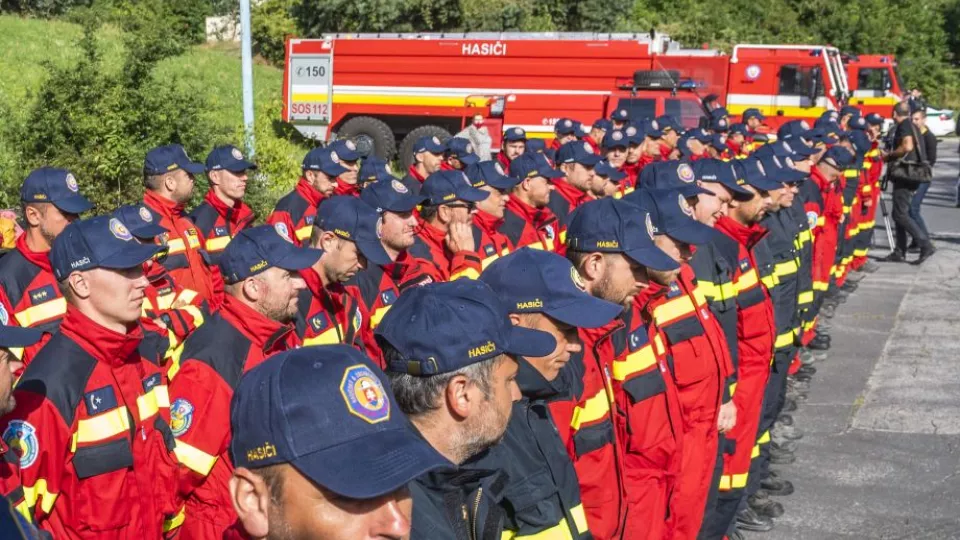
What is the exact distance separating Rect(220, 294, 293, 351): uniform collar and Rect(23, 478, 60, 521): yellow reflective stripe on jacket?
964mm

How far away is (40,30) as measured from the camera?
26422 mm

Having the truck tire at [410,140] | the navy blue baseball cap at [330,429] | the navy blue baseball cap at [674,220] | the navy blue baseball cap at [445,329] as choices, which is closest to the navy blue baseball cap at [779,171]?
the navy blue baseball cap at [674,220]

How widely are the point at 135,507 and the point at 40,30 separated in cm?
2459

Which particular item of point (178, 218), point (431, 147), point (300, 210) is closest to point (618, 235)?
point (178, 218)

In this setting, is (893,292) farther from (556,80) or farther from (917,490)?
(556,80)

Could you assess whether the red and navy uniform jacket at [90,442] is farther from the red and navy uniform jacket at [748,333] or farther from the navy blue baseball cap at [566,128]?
the navy blue baseball cap at [566,128]

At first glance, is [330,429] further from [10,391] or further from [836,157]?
[836,157]

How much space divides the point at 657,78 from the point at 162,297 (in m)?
16.3

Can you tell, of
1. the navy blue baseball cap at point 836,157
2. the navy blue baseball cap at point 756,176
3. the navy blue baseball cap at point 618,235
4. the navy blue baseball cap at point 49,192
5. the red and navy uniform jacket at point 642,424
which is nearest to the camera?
Result: the navy blue baseball cap at point 618,235

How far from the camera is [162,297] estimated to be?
22.6 feet

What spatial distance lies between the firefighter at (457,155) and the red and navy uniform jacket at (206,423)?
657cm

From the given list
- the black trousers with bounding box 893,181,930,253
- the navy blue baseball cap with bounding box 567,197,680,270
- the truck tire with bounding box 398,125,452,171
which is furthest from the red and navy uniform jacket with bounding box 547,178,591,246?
the truck tire with bounding box 398,125,452,171

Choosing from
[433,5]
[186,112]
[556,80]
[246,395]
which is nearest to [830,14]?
[433,5]

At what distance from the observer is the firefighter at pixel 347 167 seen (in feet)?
33.0
